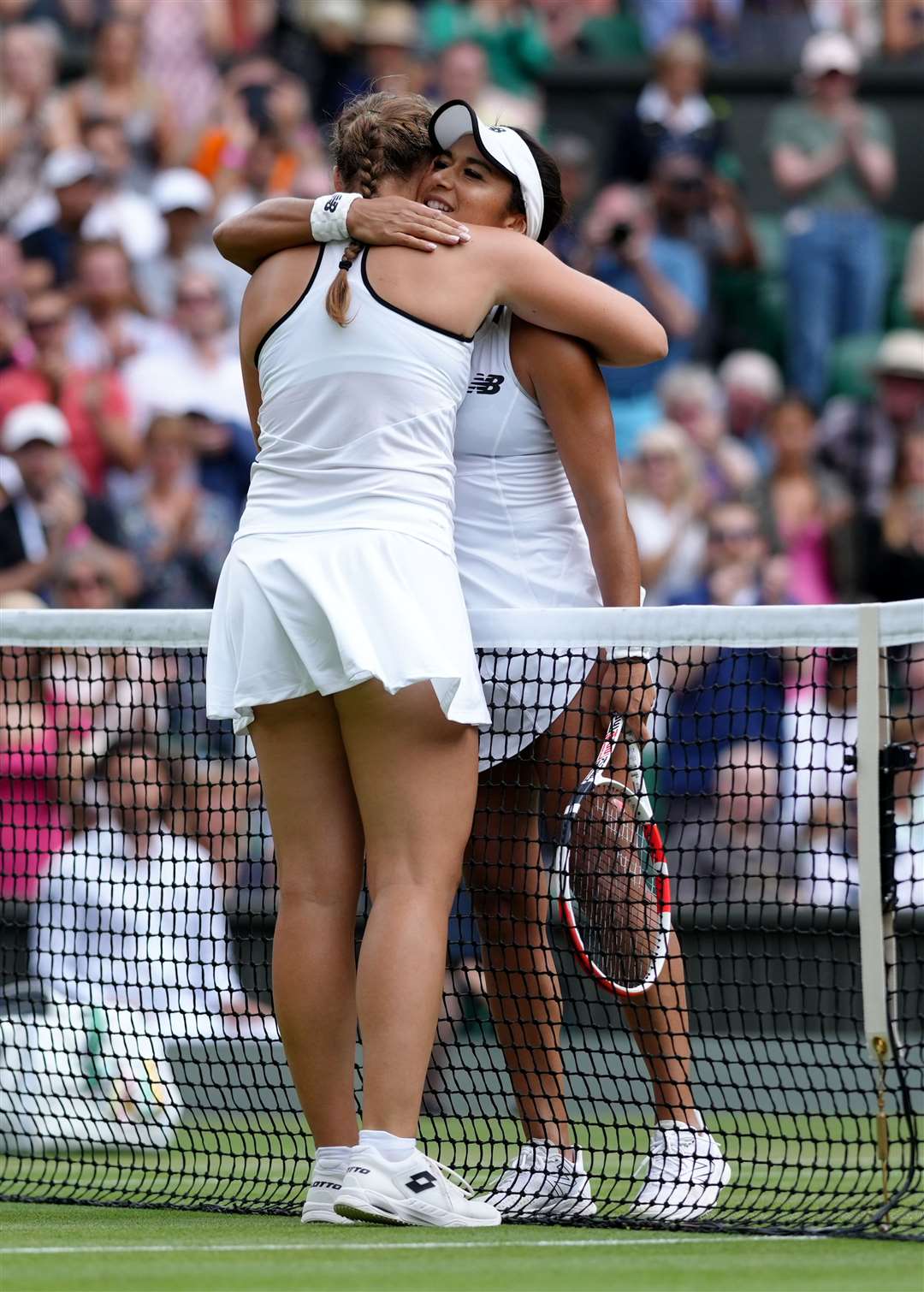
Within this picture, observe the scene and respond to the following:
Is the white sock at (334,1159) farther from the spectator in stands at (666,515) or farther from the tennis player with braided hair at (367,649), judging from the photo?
the spectator in stands at (666,515)

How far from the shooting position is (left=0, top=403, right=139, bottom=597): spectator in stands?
9281 mm

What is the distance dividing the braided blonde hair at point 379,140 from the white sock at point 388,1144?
6.52 ft

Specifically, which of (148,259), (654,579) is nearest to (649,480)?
(654,579)

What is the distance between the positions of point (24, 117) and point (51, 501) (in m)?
2.78

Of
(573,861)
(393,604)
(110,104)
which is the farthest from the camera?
(110,104)

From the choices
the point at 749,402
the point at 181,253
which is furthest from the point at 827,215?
the point at 181,253

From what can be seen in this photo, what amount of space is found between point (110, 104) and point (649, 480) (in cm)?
352

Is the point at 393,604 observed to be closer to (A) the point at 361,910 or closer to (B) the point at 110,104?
(A) the point at 361,910

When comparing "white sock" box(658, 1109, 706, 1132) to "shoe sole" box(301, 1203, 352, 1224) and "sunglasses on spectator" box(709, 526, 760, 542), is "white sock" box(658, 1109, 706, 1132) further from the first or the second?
"sunglasses on spectator" box(709, 526, 760, 542)

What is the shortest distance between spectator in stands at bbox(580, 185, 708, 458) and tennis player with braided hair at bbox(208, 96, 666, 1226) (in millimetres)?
6556

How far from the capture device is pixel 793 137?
13.1m

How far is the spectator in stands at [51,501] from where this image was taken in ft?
30.5

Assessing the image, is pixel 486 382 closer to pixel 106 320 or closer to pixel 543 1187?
pixel 543 1187

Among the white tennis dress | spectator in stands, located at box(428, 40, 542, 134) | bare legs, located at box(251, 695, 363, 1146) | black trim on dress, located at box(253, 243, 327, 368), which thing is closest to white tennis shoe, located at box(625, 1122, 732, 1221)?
bare legs, located at box(251, 695, 363, 1146)
